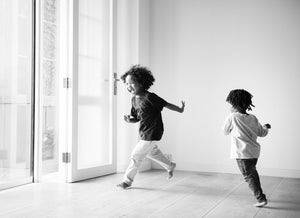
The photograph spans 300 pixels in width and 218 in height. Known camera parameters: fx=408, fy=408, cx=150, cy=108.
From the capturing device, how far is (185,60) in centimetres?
473

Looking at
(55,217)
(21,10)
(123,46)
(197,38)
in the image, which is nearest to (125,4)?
(123,46)

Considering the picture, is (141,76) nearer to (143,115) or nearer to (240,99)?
(143,115)

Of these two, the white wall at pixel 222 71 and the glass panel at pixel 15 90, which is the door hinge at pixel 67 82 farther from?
the white wall at pixel 222 71

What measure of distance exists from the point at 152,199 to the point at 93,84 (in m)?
1.51

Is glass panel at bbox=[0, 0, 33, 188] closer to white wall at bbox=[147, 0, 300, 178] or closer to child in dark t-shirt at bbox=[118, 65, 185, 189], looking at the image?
child in dark t-shirt at bbox=[118, 65, 185, 189]

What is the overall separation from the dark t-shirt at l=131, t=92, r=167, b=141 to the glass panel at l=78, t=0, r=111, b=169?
674mm

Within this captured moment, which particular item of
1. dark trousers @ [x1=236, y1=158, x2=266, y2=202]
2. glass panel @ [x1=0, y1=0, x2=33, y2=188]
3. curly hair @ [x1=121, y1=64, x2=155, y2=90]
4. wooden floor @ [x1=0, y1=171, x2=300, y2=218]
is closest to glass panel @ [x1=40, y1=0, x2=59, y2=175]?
glass panel @ [x1=0, y1=0, x2=33, y2=188]

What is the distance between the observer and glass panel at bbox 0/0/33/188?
353 centimetres

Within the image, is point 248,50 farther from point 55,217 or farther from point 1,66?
point 55,217

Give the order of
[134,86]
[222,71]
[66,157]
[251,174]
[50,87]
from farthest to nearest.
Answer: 1. [222,71]
2. [50,87]
3. [66,157]
4. [134,86]
5. [251,174]

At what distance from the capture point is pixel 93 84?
4.09m

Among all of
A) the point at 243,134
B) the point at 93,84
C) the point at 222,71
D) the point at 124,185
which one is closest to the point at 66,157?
the point at 124,185

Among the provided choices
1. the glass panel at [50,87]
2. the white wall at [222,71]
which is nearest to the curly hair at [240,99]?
the white wall at [222,71]

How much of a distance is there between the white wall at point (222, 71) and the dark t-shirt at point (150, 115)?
1191 millimetres
